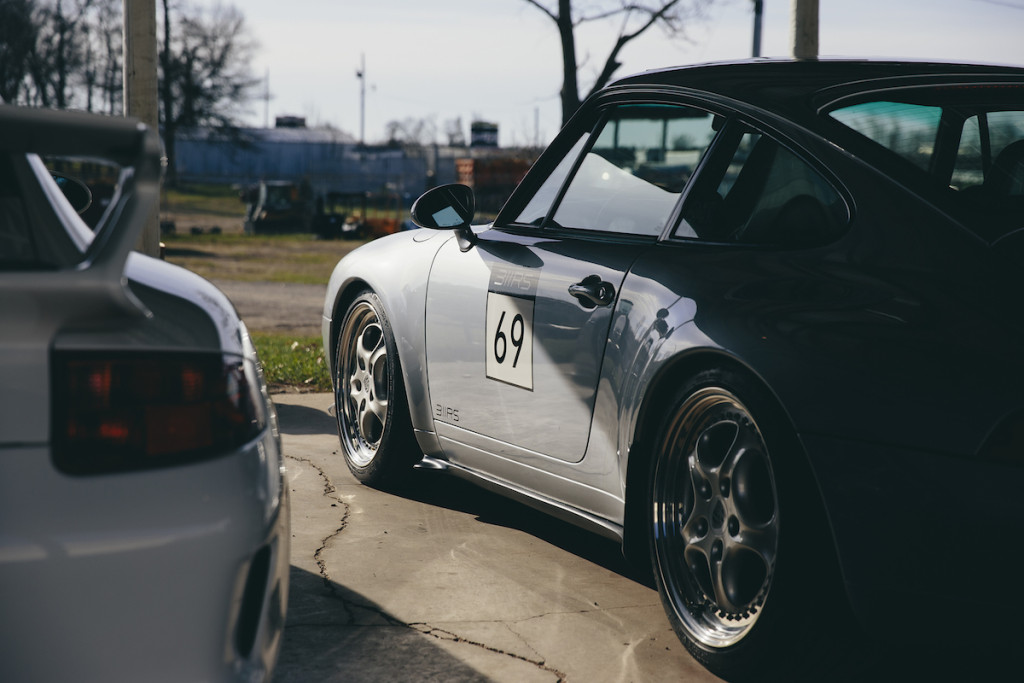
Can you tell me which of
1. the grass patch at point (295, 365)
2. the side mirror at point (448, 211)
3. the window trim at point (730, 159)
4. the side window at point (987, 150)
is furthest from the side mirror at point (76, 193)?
the grass patch at point (295, 365)

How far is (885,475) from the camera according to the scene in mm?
2285

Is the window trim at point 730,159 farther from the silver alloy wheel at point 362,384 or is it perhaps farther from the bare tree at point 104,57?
the bare tree at point 104,57

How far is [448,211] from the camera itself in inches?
158

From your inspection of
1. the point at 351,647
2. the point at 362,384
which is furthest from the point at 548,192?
the point at 351,647

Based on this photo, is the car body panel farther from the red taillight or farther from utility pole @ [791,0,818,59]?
utility pole @ [791,0,818,59]

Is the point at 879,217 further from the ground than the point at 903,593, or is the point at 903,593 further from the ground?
the point at 879,217

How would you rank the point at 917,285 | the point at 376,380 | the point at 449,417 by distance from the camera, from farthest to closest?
the point at 376,380
the point at 449,417
the point at 917,285

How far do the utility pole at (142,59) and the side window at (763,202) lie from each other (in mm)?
4105

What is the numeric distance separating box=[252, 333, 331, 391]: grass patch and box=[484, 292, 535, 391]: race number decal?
396cm

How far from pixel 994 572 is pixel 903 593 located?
0.63 feet

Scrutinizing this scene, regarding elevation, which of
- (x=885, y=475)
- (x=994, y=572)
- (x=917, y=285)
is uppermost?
(x=917, y=285)

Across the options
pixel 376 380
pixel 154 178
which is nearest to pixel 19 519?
pixel 154 178

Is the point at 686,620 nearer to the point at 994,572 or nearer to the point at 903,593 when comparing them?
the point at 903,593

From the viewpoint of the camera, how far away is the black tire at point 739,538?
2.49 metres
